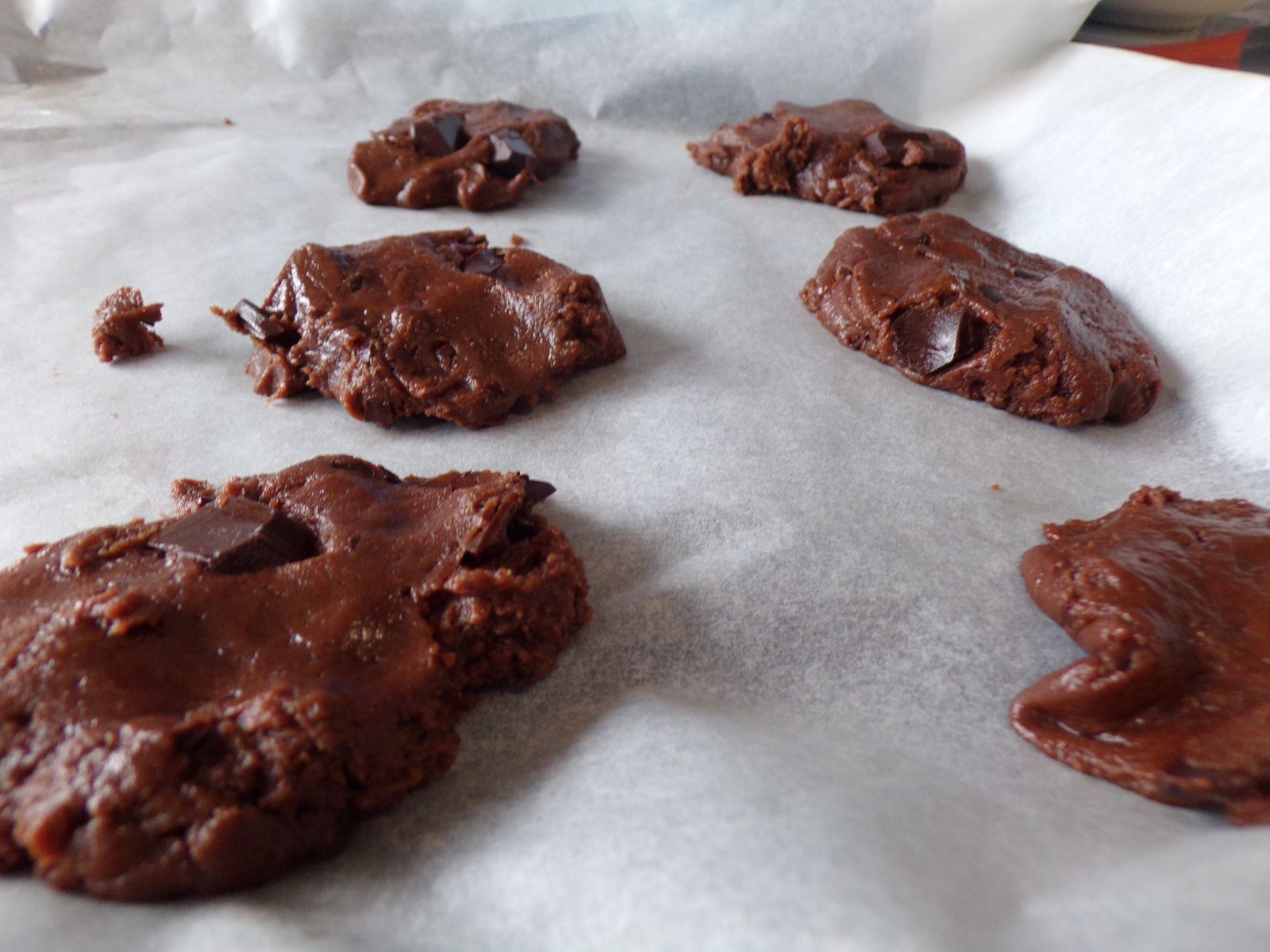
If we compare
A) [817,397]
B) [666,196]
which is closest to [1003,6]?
[666,196]

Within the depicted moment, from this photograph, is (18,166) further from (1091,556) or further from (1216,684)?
(1216,684)

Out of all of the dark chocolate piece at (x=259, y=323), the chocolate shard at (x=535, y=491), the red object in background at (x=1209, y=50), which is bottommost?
the chocolate shard at (x=535, y=491)

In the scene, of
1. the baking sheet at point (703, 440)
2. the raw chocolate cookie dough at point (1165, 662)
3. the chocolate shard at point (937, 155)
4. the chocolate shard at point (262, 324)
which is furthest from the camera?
the chocolate shard at point (937, 155)

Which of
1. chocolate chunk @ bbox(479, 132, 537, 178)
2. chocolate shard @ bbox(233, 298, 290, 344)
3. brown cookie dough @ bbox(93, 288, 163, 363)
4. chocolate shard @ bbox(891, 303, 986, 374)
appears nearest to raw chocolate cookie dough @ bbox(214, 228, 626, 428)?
chocolate shard @ bbox(233, 298, 290, 344)

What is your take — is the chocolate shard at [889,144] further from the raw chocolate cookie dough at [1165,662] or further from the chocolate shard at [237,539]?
the chocolate shard at [237,539]

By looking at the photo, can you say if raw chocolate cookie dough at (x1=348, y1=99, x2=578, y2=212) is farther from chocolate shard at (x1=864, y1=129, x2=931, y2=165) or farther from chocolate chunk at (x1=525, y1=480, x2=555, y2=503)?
chocolate chunk at (x1=525, y1=480, x2=555, y2=503)

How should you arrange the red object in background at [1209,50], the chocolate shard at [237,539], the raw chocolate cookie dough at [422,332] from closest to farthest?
the chocolate shard at [237,539] → the raw chocolate cookie dough at [422,332] → the red object in background at [1209,50]

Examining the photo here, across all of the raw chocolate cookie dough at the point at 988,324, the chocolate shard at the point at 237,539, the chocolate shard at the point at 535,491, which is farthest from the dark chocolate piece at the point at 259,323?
the raw chocolate cookie dough at the point at 988,324
